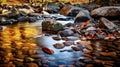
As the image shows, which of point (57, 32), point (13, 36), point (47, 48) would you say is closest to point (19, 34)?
point (13, 36)

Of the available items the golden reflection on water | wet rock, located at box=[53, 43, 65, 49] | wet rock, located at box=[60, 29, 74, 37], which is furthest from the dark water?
wet rock, located at box=[60, 29, 74, 37]

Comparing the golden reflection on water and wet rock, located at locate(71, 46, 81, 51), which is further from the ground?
the golden reflection on water

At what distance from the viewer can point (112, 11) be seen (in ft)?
58.4

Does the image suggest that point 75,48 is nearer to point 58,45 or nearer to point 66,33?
point 58,45

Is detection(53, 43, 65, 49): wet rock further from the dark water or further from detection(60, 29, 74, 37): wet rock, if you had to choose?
detection(60, 29, 74, 37): wet rock

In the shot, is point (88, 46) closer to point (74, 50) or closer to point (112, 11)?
point (74, 50)

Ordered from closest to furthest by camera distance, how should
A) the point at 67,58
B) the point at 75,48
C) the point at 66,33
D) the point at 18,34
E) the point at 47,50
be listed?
1. the point at 67,58
2. the point at 47,50
3. the point at 75,48
4. the point at 66,33
5. the point at 18,34

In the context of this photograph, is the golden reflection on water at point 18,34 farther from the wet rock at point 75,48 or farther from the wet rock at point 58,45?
the wet rock at point 75,48

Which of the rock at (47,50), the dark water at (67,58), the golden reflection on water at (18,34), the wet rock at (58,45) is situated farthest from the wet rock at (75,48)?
the golden reflection on water at (18,34)

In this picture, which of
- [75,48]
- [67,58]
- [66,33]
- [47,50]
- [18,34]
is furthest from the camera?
[18,34]

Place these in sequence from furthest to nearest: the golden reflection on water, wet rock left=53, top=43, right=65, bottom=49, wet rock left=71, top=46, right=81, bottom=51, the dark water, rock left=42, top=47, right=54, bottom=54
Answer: the golden reflection on water < wet rock left=53, top=43, right=65, bottom=49 < wet rock left=71, top=46, right=81, bottom=51 < rock left=42, top=47, right=54, bottom=54 < the dark water

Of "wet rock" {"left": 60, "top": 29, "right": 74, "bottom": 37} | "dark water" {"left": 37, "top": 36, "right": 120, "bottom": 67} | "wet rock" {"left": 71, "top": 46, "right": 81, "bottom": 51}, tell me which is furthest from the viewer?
"wet rock" {"left": 60, "top": 29, "right": 74, "bottom": 37}

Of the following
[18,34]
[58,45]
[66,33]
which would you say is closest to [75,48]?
[58,45]

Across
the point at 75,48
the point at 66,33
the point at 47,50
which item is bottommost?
the point at 47,50
